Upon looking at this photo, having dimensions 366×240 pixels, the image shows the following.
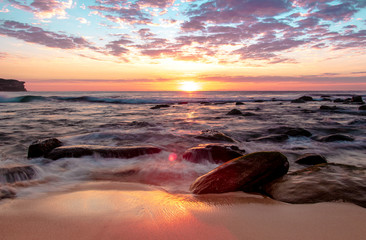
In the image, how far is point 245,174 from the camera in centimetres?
316

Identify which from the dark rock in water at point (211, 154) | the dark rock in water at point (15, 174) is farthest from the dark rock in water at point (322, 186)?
the dark rock in water at point (15, 174)

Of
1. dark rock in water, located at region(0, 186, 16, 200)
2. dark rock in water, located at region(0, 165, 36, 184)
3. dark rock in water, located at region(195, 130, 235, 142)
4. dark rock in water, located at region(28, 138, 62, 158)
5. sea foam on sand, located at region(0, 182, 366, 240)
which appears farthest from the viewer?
dark rock in water, located at region(195, 130, 235, 142)

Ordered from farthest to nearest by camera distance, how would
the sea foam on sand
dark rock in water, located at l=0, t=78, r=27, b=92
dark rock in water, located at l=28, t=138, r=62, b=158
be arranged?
Answer: dark rock in water, located at l=0, t=78, r=27, b=92
dark rock in water, located at l=28, t=138, r=62, b=158
the sea foam on sand

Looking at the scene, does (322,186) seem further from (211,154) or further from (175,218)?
(211,154)

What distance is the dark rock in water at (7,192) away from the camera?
2871 mm

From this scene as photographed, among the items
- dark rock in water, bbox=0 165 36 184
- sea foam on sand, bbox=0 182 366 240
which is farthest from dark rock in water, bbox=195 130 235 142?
dark rock in water, bbox=0 165 36 184

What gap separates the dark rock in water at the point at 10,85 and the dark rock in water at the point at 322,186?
112434 mm

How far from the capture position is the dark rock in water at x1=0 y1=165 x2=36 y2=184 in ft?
11.3

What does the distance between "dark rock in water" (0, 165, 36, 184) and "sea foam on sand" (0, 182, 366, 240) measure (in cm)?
89

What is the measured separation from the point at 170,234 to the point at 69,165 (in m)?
3.60

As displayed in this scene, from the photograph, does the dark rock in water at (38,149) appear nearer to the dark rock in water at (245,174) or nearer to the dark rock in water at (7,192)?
the dark rock in water at (7,192)

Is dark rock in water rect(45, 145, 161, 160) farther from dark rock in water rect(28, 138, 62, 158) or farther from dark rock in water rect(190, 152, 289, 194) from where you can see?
dark rock in water rect(190, 152, 289, 194)

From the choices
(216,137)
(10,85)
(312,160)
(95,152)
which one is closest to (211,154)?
(312,160)

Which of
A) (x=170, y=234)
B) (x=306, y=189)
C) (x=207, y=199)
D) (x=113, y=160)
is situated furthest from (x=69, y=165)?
(x=306, y=189)
